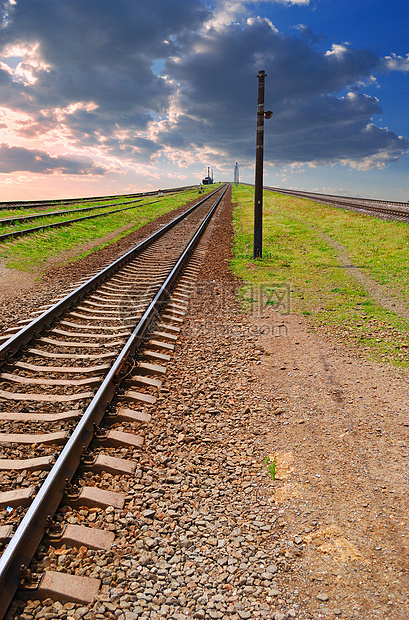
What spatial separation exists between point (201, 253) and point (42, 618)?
13529 millimetres

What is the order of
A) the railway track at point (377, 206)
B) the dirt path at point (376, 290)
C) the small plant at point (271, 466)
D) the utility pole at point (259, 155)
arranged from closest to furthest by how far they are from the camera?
1. the small plant at point (271, 466)
2. the dirt path at point (376, 290)
3. the utility pole at point (259, 155)
4. the railway track at point (377, 206)

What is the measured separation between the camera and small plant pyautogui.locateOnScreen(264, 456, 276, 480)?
4.12 metres

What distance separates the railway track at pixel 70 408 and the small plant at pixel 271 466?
1.44 meters

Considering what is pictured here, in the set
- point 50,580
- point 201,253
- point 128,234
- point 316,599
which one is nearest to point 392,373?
point 316,599

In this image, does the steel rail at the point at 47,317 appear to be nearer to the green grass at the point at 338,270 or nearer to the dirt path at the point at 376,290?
the green grass at the point at 338,270

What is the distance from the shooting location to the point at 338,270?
Result: 1380cm

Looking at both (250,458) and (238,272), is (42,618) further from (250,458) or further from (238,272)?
(238,272)

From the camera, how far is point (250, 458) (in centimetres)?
439

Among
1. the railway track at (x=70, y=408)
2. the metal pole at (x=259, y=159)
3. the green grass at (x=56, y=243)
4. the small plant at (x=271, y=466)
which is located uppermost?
the metal pole at (x=259, y=159)

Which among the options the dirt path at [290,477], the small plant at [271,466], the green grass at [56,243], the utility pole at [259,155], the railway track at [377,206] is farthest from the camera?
the railway track at [377,206]

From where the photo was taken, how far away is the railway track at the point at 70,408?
3.08m

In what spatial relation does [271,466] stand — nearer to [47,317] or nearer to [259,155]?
[47,317]

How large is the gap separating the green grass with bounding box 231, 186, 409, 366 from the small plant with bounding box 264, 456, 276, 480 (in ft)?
11.7

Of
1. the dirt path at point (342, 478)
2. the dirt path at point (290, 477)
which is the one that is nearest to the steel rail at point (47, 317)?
the dirt path at point (290, 477)
